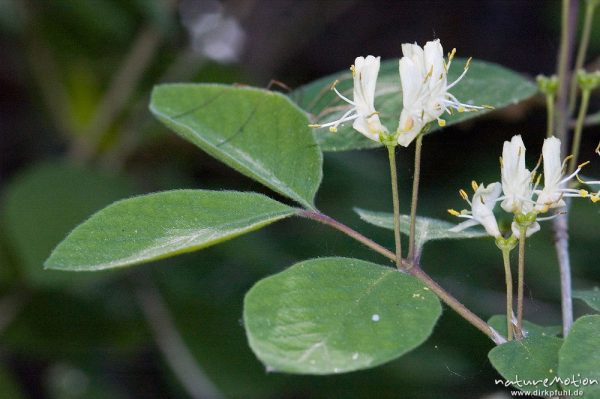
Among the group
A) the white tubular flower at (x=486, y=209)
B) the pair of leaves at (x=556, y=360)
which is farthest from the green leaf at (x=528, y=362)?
the white tubular flower at (x=486, y=209)

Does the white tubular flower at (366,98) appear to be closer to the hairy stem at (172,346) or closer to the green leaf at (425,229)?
the green leaf at (425,229)

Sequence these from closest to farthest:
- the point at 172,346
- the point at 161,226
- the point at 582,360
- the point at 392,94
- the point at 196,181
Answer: the point at 582,360, the point at 161,226, the point at 392,94, the point at 172,346, the point at 196,181

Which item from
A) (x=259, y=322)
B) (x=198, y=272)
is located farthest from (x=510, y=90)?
(x=198, y=272)

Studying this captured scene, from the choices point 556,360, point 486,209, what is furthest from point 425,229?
point 556,360

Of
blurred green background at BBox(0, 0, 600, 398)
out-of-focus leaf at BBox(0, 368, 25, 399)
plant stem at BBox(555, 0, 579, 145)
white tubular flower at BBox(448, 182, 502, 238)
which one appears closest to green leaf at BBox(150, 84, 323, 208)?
white tubular flower at BBox(448, 182, 502, 238)

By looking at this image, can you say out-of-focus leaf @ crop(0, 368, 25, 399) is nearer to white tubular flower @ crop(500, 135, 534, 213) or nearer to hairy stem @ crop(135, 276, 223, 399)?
hairy stem @ crop(135, 276, 223, 399)

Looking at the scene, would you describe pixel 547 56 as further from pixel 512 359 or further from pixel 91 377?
pixel 512 359

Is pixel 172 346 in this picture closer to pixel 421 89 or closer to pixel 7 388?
pixel 7 388

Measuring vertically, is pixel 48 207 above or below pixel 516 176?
below
